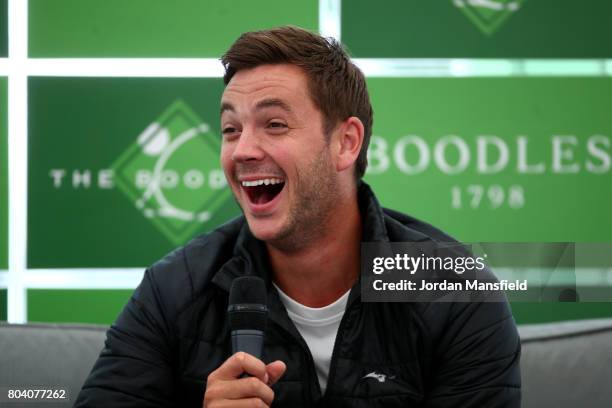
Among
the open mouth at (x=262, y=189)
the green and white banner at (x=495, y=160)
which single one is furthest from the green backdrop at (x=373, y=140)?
the open mouth at (x=262, y=189)

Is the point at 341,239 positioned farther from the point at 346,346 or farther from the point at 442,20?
the point at 442,20

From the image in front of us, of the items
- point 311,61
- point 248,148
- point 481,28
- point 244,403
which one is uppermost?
point 481,28

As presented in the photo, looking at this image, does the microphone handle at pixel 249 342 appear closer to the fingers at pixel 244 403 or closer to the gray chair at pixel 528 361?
the fingers at pixel 244 403

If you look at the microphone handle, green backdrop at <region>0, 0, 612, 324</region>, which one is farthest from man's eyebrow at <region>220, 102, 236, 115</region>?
green backdrop at <region>0, 0, 612, 324</region>

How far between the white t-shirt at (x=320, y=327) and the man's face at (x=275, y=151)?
14 centimetres

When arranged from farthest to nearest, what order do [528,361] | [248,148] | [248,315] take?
[528,361], [248,148], [248,315]

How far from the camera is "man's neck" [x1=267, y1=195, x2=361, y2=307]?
172 centimetres

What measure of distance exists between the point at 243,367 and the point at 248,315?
119 millimetres

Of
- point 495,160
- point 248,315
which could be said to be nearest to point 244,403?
point 248,315

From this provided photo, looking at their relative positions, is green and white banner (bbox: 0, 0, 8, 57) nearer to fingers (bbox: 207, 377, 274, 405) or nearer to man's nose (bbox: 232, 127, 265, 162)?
man's nose (bbox: 232, 127, 265, 162)

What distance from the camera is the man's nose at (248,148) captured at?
158 cm

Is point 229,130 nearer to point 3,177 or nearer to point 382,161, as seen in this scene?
point 382,161

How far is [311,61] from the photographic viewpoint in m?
1.68

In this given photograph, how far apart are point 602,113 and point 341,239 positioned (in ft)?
3.89
